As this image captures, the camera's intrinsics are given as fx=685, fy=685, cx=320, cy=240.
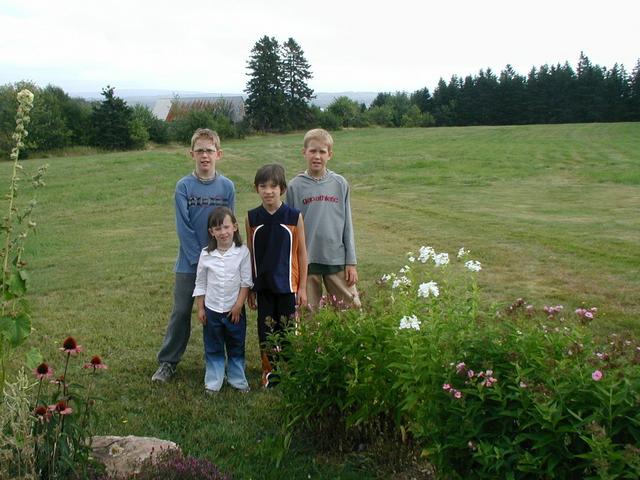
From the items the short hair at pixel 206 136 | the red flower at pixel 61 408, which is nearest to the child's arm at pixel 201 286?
the short hair at pixel 206 136

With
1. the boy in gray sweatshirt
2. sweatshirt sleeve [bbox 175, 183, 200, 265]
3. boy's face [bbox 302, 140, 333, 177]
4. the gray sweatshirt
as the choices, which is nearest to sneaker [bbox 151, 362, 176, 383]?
sweatshirt sleeve [bbox 175, 183, 200, 265]

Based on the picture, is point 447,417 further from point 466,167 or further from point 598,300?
point 466,167

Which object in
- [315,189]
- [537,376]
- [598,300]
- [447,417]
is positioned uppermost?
[315,189]

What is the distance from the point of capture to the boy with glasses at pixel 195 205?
17.0 ft

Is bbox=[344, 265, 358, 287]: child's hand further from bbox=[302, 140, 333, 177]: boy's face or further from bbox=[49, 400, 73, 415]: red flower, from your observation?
bbox=[49, 400, 73, 415]: red flower

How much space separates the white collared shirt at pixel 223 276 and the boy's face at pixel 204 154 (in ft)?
2.05

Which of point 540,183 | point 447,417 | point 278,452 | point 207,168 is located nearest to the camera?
point 447,417

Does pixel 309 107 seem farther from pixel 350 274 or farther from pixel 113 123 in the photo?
pixel 350 274

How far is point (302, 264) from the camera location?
5086 mm

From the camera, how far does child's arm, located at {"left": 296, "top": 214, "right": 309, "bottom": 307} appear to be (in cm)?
504

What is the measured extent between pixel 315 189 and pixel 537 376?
296cm

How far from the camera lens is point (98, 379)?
17.9ft

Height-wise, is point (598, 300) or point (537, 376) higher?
point (537, 376)

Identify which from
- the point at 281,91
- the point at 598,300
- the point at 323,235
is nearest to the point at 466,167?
the point at 598,300
